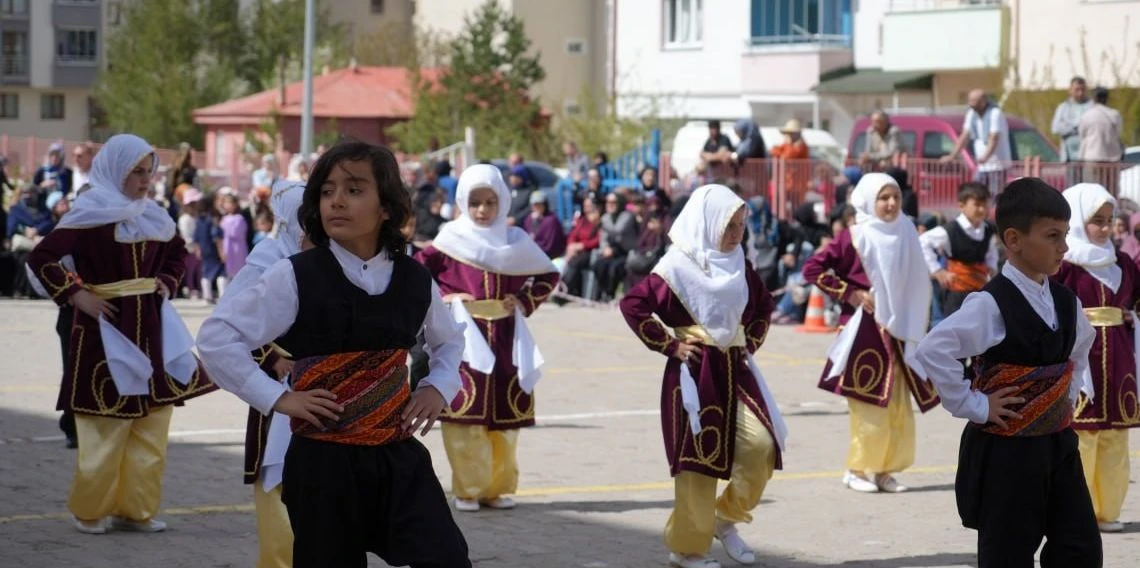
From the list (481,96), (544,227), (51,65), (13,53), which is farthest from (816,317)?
(13,53)

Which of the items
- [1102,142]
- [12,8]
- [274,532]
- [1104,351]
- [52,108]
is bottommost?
[274,532]

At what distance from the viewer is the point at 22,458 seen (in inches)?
469

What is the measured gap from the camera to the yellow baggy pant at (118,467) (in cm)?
946

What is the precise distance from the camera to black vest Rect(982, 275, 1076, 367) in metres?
6.66

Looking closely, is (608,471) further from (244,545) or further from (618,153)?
(618,153)

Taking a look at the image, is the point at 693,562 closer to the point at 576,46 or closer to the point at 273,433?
the point at 273,433

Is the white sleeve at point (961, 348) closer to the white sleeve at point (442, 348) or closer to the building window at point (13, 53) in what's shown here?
the white sleeve at point (442, 348)

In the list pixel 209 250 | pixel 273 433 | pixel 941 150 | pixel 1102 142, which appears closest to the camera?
pixel 273 433

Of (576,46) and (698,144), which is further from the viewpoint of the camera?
(576,46)

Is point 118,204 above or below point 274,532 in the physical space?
above

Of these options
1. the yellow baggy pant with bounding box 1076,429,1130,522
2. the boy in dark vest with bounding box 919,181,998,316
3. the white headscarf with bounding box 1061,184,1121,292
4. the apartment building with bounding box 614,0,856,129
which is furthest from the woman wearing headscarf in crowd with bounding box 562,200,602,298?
the apartment building with bounding box 614,0,856,129

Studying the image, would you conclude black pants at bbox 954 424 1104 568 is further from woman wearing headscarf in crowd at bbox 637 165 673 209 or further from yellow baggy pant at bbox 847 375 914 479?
woman wearing headscarf in crowd at bbox 637 165 673 209

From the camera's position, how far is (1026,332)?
21.9 ft

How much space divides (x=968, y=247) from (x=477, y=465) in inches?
169
